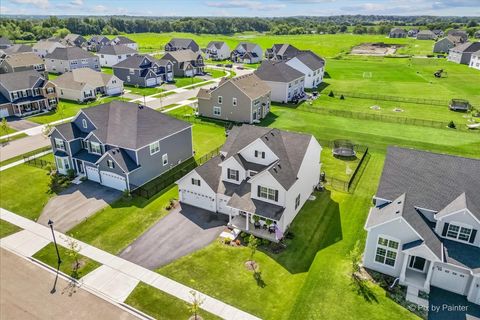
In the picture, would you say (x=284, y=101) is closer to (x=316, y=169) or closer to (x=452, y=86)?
(x=316, y=169)

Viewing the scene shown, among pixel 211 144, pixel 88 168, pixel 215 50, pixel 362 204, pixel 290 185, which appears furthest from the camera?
pixel 215 50

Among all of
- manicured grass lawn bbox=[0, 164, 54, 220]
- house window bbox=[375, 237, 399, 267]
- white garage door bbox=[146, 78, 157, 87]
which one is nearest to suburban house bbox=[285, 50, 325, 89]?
white garage door bbox=[146, 78, 157, 87]

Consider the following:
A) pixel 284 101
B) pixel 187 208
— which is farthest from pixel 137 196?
pixel 284 101

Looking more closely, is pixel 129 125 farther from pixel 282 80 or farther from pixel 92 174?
pixel 282 80

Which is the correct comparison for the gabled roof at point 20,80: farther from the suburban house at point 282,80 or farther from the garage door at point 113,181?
the suburban house at point 282,80

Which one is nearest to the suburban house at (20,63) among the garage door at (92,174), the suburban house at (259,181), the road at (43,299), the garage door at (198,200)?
the garage door at (92,174)

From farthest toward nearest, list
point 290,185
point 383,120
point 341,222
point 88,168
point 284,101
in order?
Answer: 1. point 284,101
2. point 383,120
3. point 88,168
4. point 341,222
5. point 290,185
